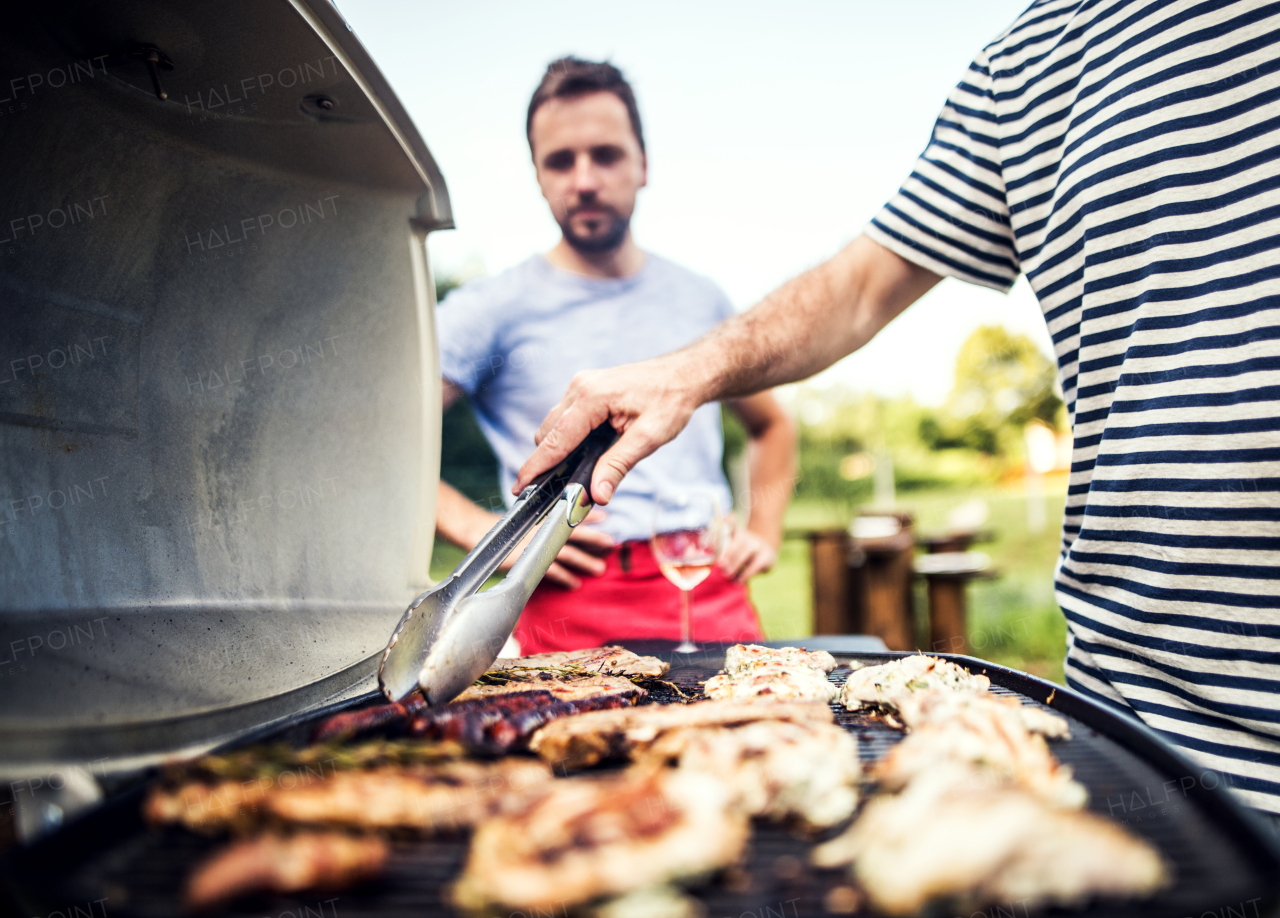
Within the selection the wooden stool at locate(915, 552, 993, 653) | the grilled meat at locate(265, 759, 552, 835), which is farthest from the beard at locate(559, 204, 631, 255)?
the wooden stool at locate(915, 552, 993, 653)

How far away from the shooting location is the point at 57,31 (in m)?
1.30

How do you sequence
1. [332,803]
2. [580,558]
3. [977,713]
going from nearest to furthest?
1. [332,803]
2. [977,713]
3. [580,558]

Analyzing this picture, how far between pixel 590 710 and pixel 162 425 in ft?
3.85

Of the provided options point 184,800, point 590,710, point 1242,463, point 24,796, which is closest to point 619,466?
point 590,710

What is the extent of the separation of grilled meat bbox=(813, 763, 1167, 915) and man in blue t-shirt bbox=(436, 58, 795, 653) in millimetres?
2159

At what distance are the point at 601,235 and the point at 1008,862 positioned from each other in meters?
2.91

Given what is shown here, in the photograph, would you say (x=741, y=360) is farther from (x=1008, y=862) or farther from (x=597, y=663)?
(x=1008, y=862)

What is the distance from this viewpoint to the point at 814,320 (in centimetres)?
227

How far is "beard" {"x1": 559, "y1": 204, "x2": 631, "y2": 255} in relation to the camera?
10.7 ft

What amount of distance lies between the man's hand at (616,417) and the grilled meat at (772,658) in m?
0.49

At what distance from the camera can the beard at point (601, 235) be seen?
10.7 ft

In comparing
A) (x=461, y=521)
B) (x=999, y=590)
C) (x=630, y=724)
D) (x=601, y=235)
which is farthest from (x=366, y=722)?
(x=999, y=590)

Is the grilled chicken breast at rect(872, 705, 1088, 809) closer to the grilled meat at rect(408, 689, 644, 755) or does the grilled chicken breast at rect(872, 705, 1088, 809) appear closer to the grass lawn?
the grilled meat at rect(408, 689, 644, 755)

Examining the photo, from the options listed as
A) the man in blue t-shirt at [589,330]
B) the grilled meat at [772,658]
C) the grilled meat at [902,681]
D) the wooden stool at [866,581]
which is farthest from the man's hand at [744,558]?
the wooden stool at [866,581]
